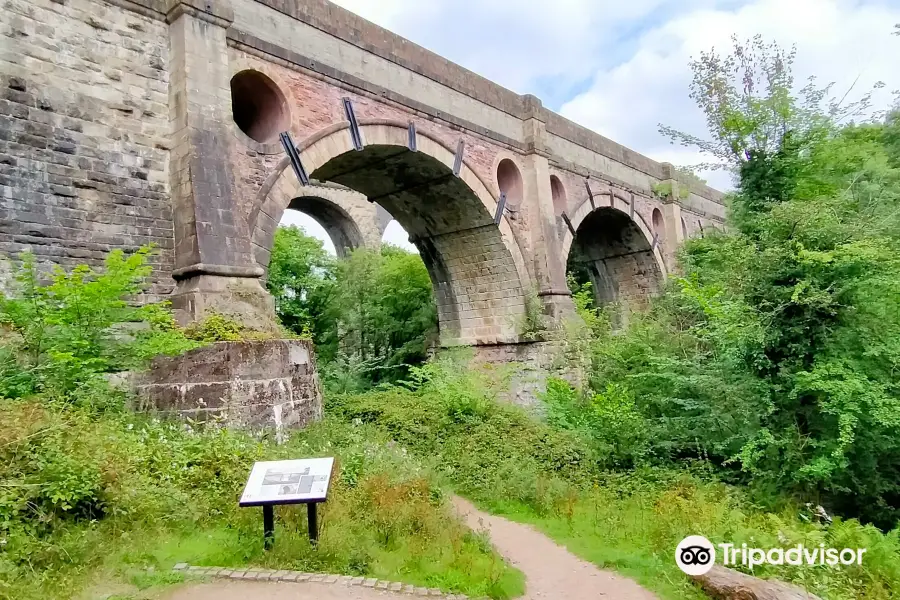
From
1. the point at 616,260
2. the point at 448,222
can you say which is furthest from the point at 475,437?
the point at 616,260

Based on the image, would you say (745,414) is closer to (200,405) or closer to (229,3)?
(200,405)

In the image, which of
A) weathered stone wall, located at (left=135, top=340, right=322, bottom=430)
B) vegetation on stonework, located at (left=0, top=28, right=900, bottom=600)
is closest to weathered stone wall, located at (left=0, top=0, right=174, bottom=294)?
vegetation on stonework, located at (left=0, top=28, right=900, bottom=600)

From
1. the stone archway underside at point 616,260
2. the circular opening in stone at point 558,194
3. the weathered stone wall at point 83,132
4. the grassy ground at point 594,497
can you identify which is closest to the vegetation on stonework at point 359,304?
the circular opening in stone at point 558,194

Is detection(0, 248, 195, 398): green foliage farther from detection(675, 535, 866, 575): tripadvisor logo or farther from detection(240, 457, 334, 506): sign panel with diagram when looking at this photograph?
detection(675, 535, 866, 575): tripadvisor logo

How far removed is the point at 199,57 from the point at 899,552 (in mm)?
9059

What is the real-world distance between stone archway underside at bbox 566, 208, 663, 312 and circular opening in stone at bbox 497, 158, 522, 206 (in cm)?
523

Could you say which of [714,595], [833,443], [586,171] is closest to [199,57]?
[714,595]

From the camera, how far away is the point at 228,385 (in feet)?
21.3

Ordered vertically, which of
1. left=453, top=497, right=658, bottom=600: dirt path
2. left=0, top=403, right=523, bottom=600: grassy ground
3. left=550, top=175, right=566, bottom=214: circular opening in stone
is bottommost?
left=453, top=497, right=658, bottom=600: dirt path

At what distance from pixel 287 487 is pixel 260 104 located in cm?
711

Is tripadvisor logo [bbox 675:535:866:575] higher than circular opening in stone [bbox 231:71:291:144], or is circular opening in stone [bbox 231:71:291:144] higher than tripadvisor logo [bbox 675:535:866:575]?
circular opening in stone [bbox 231:71:291:144]

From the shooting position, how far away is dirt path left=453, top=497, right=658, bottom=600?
469cm

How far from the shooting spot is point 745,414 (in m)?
7.84

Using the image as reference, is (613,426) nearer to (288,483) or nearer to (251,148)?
(288,483)
